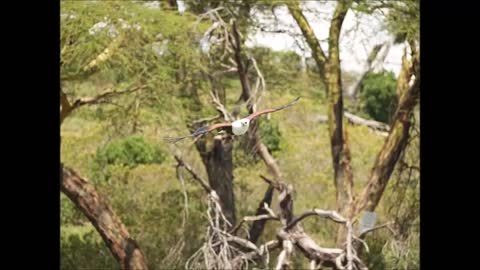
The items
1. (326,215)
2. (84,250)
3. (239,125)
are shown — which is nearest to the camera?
(239,125)

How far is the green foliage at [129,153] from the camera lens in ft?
15.2

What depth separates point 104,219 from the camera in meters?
4.48

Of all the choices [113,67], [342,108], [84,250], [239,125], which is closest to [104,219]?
[84,250]

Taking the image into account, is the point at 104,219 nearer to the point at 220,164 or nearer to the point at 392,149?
the point at 220,164

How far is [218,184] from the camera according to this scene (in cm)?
462

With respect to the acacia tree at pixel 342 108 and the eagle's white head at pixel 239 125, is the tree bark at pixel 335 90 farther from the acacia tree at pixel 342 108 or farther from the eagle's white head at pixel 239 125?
the eagle's white head at pixel 239 125

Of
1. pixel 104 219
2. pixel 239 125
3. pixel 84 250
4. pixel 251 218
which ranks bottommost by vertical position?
pixel 84 250

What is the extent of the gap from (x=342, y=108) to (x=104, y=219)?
1.44 metres

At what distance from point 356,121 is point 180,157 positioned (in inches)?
39.6
